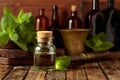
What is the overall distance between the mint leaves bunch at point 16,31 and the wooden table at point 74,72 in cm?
9

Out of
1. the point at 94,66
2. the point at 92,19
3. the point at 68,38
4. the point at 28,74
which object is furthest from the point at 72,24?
the point at 28,74

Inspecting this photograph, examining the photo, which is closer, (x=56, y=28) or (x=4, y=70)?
(x=4, y=70)

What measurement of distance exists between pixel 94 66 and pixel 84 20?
572 millimetres

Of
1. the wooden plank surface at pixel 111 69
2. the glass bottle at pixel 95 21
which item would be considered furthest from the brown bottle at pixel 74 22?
the wooden plank surface at pixel 111 69

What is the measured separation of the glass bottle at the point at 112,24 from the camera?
1.45 m

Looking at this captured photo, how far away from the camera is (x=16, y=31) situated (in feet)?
3.22

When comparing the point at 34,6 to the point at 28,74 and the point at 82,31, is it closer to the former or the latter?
the point at 82,31

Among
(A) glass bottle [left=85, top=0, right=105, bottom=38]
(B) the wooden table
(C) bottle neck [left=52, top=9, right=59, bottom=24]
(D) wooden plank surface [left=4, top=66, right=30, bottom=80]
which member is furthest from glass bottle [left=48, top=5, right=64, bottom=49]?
(D) wooden plank surface [left=4, top=66, right=30, bottom=80]

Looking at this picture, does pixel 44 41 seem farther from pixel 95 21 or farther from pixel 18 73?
pixel 95 21

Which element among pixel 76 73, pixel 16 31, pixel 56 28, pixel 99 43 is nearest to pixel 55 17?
pixel 56 28

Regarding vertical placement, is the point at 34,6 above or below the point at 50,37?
above

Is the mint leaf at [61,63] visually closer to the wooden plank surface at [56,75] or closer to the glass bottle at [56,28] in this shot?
the wooden plank surface at [56,75]

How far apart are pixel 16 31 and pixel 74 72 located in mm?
246

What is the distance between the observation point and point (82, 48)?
4.34 ft
